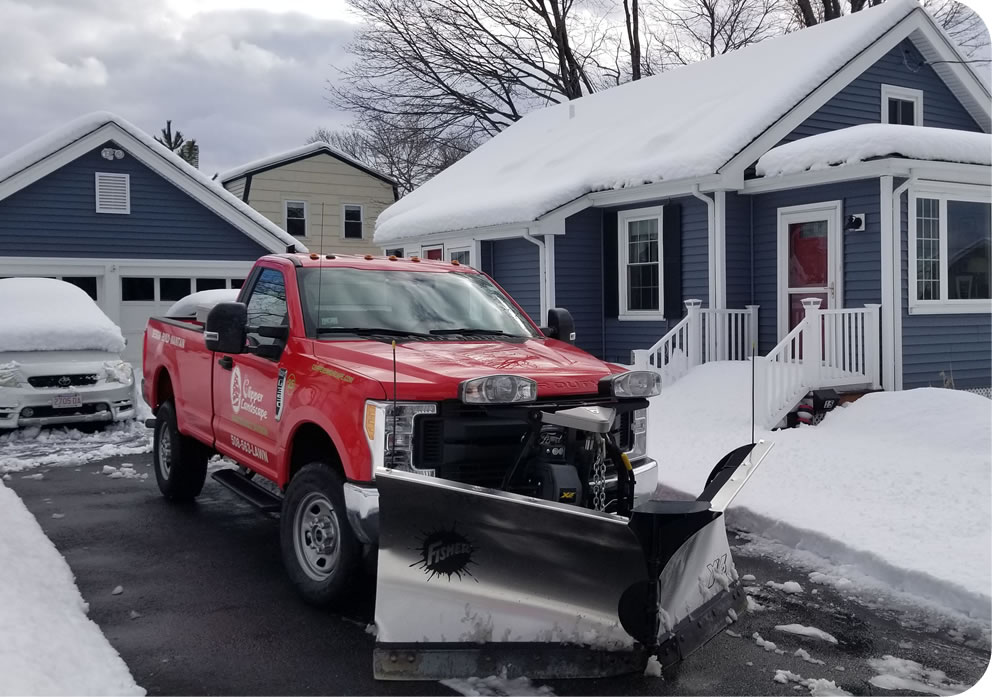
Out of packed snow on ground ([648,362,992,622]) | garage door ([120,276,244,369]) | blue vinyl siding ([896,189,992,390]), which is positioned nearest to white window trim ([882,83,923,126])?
blue vinyl siding ([896,189,992,390])

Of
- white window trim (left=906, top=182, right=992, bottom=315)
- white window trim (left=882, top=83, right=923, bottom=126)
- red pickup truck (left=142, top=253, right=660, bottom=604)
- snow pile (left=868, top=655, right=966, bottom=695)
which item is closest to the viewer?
snow pile (left=868, top=655, right=966, bottom=695)

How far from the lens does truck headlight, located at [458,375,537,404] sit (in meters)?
4.54

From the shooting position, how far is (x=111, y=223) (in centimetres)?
1994

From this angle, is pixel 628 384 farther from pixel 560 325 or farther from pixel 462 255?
pixel 462 255

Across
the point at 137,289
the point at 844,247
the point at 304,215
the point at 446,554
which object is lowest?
the point at 446,554

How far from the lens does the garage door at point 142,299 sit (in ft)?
65.6

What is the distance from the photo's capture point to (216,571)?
5941 mm

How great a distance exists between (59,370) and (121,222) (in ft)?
31.5

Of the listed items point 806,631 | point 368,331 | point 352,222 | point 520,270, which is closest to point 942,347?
point 520,270

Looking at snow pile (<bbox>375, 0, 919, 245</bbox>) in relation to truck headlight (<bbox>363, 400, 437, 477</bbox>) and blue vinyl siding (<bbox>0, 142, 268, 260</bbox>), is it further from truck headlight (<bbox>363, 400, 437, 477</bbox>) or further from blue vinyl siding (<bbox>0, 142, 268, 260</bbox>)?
truck headlight (<bbox>363, 400, 437, 477</bbox>)

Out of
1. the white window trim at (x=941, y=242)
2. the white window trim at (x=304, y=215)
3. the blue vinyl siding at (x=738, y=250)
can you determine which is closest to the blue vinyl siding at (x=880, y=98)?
the blue vinyl siding at (x=738, y=250)

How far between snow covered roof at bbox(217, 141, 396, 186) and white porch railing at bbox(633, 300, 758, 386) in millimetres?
22065

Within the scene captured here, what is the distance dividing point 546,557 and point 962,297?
11.2m

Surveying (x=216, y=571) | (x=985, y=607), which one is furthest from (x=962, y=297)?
(x=216, y=571)
